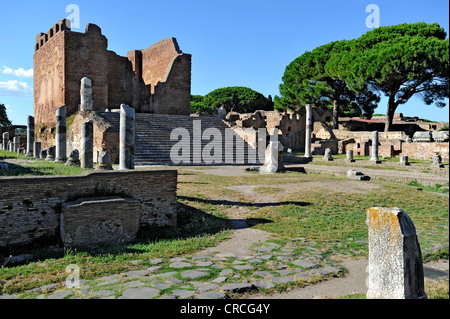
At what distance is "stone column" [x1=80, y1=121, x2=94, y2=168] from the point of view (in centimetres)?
1194

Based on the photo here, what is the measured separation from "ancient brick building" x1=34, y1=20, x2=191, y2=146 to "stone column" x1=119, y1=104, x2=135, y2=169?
1412cm

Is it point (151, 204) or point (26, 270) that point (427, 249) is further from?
point (26, 270)

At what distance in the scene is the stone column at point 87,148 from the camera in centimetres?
1194

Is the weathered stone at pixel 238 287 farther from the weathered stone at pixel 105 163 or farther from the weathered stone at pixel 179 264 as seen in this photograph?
the weathered stone at pixel 105 163

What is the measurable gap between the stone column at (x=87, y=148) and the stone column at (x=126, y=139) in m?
2.05

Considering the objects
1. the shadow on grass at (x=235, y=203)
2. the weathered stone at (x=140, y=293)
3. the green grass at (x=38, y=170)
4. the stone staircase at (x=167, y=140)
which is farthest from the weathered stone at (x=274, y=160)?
the weathered stone at (x=140, y=293)

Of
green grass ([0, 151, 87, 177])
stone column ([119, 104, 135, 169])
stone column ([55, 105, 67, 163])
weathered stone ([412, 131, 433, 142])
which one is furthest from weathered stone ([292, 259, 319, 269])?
weathered stone ([412, 131, 433, 142])

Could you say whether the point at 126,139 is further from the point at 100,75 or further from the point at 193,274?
the point at 100,75

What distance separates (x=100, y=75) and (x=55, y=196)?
20.9 meters

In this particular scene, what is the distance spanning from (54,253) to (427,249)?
5283 millimetres

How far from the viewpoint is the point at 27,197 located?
5676mm

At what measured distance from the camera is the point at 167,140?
64.2ft

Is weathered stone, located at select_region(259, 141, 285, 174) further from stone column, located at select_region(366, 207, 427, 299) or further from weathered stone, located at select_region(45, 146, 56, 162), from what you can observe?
stone column, located at select_region(366, 207, 427, 299)

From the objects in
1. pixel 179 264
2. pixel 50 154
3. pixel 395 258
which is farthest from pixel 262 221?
pixel 50 154
